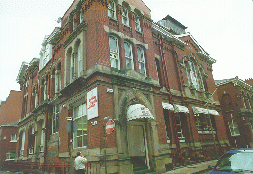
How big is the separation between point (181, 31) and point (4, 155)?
99.9ft

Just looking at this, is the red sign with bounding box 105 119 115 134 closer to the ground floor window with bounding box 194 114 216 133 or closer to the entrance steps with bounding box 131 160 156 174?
the entrance steps with bounding box 131 160 156 174

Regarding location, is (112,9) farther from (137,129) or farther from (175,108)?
(175,108)

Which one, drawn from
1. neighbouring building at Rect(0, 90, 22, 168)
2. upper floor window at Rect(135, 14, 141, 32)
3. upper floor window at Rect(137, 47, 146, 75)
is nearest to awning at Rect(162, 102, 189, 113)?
upper floor window at Rect(137, 47, 146, 75)

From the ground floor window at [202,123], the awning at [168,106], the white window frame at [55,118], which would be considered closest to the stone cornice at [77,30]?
the white window frame at [55,118]

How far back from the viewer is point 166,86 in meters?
15.8

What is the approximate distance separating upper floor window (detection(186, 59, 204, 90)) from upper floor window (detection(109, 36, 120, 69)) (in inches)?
396

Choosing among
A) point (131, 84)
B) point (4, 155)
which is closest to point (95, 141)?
point (131, 84)

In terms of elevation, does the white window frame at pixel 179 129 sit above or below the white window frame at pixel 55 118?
below

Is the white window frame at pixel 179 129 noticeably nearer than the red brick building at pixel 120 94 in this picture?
No

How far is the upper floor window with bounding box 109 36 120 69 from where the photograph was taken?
12.2 m

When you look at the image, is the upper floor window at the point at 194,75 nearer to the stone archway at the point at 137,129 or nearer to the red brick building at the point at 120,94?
the red brick building at the point at 120,94

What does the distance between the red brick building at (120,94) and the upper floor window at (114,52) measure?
0.8 inches

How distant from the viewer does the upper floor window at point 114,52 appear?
40.1 ft

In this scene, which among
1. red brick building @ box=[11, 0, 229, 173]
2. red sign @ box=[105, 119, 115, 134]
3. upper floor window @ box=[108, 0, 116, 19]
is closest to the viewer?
red sign @ box=[105, 119, 115, 134]
